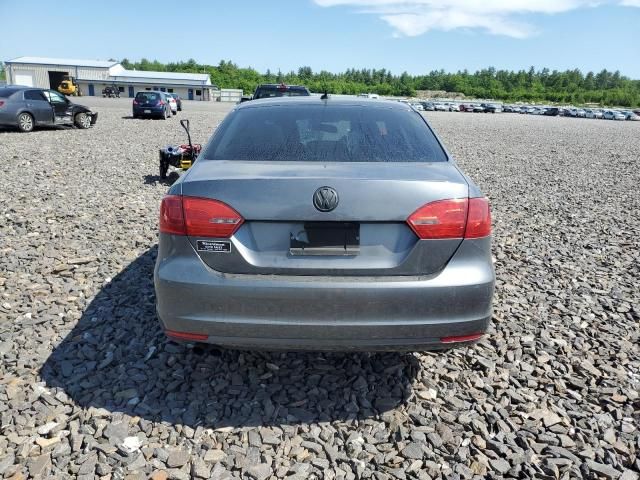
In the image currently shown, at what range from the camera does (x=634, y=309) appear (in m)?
4.23

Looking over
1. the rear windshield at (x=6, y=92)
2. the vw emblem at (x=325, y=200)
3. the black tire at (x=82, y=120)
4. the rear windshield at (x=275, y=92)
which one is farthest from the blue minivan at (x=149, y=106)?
the vw emblem at (x=325, y=200)

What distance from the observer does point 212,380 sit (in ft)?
10.3

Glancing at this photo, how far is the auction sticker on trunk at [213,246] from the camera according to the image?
245 cm

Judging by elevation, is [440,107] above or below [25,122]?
below

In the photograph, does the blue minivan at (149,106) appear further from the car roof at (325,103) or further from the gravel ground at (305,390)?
the car roof at (325,103)

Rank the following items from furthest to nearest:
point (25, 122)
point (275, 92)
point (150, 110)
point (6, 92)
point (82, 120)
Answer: point (150, 110) → point (82, 120) → point (25, 122) → point (6, 92) → point (275, 92)

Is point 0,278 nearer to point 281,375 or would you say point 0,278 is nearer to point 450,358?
point 281,375

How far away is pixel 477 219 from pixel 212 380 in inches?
72.9

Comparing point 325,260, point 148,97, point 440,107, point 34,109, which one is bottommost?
point 440,107

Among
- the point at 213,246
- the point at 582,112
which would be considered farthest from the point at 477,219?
the point at 582,112

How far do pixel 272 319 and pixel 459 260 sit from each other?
97cm

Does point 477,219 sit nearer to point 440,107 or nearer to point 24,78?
point 440,107

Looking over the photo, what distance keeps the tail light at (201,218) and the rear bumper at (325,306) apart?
8 centimetres

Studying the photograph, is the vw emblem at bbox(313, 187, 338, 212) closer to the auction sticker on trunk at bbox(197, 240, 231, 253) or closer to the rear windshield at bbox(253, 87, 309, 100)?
the auction sticker on trunk at bbox(197, 240, 231, 253)
